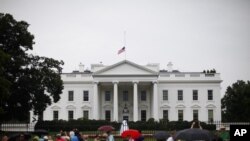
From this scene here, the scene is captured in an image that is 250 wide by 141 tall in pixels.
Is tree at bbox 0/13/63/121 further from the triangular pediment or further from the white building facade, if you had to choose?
the white building facade

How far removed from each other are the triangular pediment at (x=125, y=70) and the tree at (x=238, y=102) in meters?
14.5

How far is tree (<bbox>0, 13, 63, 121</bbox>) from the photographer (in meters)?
40.6

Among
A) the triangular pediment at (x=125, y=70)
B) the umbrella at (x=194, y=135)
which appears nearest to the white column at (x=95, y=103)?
the triangular pediment at (x=125, y=70)

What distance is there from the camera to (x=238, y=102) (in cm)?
7375

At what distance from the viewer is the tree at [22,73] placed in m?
40.6

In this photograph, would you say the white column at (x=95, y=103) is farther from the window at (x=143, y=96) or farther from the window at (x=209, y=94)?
the window at (x=209, y=94)

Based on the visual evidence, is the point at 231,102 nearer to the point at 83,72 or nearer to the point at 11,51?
the point at 83,72

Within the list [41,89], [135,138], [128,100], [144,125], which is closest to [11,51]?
[41,89]

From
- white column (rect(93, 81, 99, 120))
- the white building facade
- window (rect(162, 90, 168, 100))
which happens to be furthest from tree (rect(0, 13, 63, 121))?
window (rect(162, 90, 168, 100))

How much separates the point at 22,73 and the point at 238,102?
4010cm

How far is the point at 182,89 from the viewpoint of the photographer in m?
69.4

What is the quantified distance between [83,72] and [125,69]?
975 cm

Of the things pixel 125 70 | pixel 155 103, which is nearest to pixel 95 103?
pixel 125 70

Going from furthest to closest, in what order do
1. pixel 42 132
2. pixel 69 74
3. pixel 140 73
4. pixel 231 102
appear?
pixel 231 102 < pixel 69 74 < pixel 140 73 < pixel 42 132
